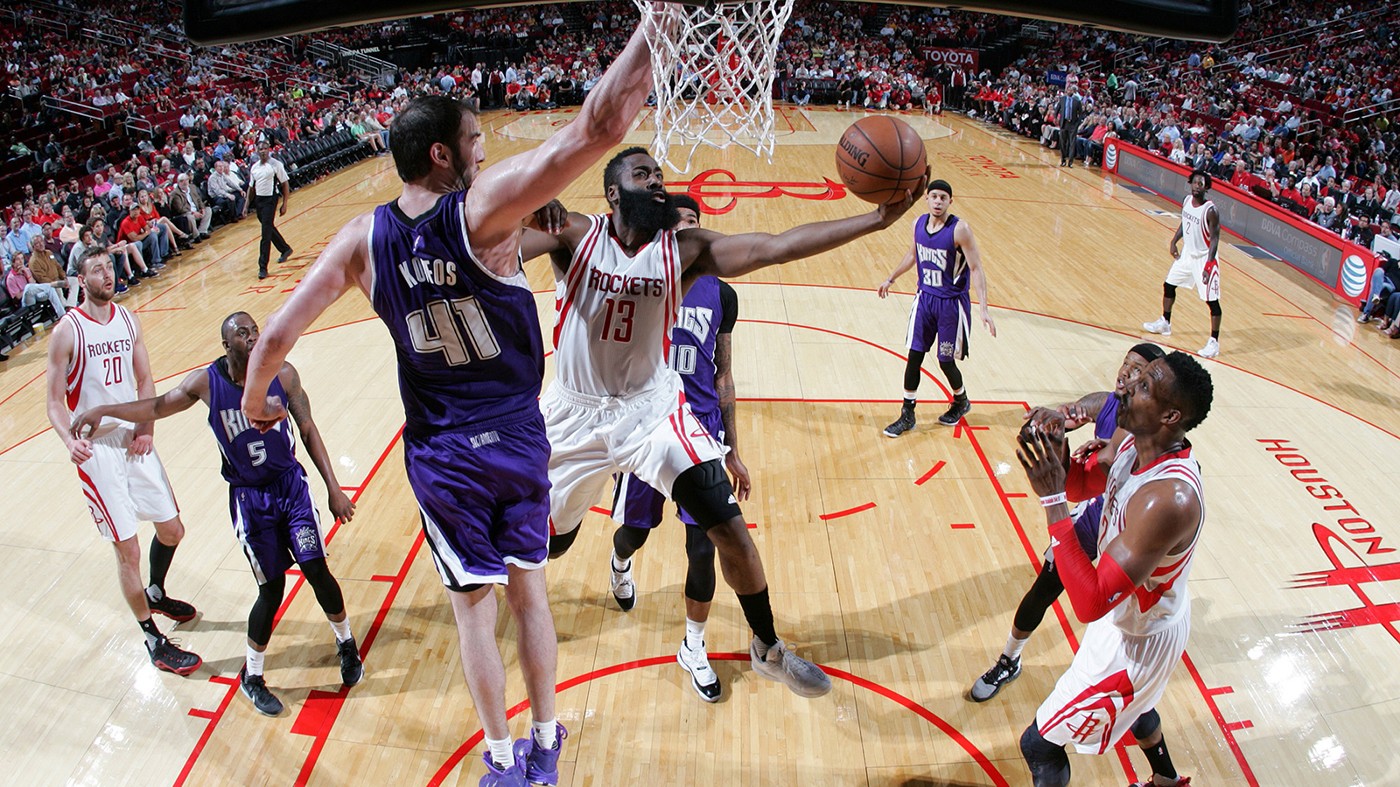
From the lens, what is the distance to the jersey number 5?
275cm

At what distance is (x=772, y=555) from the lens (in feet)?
18.3

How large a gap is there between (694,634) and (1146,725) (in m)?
1.93

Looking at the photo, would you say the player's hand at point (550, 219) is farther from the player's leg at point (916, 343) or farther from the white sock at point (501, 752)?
the player's leg at point (916, 343)

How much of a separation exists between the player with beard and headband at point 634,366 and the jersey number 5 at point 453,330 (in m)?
0.94

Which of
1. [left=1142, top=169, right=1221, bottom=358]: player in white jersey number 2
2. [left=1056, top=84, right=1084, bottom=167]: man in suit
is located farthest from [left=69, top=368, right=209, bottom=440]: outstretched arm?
[left=1056, top=84, right=1084, bottom=167]: man in suit

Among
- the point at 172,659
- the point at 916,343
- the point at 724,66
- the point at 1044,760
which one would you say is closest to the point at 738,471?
the point at 1044,760

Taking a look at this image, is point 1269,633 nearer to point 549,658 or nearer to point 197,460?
point 549,658

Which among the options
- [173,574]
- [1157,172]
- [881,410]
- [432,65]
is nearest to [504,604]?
[173,574]

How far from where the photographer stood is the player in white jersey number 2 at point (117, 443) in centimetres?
462

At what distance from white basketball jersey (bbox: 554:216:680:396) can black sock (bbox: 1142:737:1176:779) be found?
2.42 m

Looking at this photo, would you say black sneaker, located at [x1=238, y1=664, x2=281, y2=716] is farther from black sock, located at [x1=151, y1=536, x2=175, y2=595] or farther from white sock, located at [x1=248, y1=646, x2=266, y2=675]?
black sock, located at [x1=151, y1=536, x2=175, y2=595]

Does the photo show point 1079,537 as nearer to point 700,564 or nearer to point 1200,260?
point 700,564

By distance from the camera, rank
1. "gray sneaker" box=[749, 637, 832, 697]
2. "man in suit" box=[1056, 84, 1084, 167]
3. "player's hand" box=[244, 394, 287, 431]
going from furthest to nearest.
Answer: "man in suit" box=[1056, 84, 1084, 167]
"gray sneaker" box=[749, 637, 832, 697]
"player's hand" box=[244, 394, 287, 431]

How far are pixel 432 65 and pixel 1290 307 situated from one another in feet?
83.8
